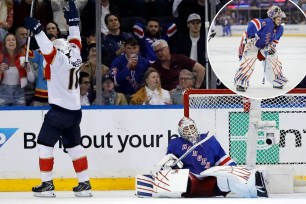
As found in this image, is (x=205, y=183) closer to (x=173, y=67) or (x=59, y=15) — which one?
(x=173, y=67)

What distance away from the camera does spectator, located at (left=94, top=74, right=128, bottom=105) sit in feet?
38.7

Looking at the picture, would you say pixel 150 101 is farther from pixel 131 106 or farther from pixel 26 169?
pixel 26 169

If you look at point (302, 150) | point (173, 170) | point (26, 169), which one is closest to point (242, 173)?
point (173, 170)

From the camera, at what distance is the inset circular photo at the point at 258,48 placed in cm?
916

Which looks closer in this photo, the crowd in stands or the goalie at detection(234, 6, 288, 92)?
the goalie at detection(234, 6, 288, 92)

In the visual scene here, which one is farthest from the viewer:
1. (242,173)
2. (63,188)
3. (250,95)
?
(63,188)

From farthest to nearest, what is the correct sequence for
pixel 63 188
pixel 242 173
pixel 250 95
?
pixel 63 188
pixel 242 173
pixel 250 95

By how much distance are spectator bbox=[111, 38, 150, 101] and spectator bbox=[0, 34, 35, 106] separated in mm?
783

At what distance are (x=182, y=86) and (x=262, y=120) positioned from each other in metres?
0.84

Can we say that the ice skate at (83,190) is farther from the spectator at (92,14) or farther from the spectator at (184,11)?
the spectator at (184,11)

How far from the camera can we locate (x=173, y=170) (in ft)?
34.6

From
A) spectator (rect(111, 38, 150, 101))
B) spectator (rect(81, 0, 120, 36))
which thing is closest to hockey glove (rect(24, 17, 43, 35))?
spectator (rect(81, 0, 120, 36))

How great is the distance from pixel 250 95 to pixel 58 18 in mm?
3406

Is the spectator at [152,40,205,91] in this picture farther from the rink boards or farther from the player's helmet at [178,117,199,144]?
the player's helmet at [178,117,199,144]
